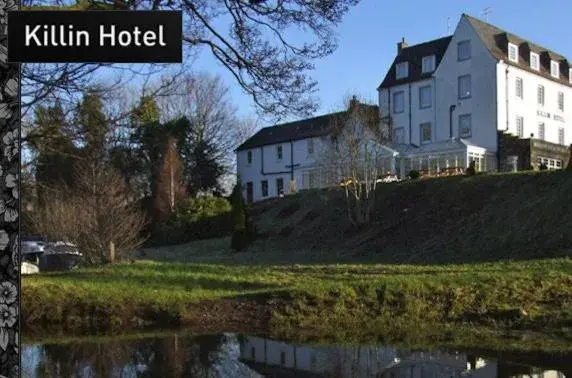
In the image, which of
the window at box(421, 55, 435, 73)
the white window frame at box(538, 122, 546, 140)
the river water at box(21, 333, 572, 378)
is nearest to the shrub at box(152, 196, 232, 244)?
the window at box(421, 55, 435, 73)

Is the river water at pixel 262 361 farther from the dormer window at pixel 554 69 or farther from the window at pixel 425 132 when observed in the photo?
the dormer window at pixel 554 69

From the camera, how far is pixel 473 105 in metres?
50.3

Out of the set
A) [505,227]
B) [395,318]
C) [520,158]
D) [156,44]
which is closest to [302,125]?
[520,158]

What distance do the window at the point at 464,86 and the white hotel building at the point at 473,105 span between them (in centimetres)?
9

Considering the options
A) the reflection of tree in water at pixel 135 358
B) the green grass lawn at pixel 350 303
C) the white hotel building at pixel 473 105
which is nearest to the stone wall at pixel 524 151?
the white hotel building at pixel 473 105

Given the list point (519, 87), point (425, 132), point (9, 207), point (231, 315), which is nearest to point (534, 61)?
point (519, 87)

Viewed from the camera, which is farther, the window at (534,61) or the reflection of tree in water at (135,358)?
the window at (534,61)

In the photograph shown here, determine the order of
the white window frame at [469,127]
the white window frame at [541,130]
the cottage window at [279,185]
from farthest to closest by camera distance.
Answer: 1. the cottage window at [279,185]
2. the white window frame at [541,130]
3. the white window frame at [469,127]

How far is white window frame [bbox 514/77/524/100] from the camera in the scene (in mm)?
51219

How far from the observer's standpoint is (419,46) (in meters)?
57.3

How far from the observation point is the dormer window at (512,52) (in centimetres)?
5197

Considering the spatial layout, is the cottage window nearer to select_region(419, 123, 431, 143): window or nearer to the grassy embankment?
select_region(419, 123, 431, 143): window

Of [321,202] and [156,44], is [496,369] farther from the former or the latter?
[321,202]

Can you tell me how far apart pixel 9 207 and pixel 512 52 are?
54.0m
